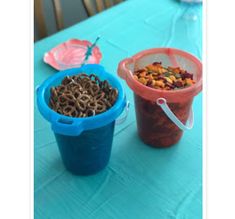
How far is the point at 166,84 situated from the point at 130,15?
53cm

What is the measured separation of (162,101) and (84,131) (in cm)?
14

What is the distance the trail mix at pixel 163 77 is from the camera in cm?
58

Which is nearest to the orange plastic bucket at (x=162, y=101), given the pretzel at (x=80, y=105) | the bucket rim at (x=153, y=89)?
the bucket rim at (x=153, y=89)

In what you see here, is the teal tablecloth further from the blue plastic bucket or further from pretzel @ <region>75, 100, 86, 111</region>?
pretzel @ <region>75, 100, 86, 111</region>

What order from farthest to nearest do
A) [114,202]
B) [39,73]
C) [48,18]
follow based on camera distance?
[48,18]
[39,73]
[114,202]

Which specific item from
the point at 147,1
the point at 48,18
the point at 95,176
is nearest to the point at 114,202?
the point at 95,176

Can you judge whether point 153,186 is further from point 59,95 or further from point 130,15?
point 130,15

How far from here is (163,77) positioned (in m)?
0.60

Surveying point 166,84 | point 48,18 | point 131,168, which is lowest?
point 48,18

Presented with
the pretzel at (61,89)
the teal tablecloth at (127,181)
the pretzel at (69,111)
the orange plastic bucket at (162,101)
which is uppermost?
the pretzel at (61,89)

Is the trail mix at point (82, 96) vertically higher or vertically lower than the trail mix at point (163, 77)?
higher

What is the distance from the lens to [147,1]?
1120 mm

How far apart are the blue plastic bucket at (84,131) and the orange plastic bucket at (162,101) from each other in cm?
5

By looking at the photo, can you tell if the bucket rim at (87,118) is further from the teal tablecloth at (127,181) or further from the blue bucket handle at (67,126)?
the teal tablecloth at (127,181)
